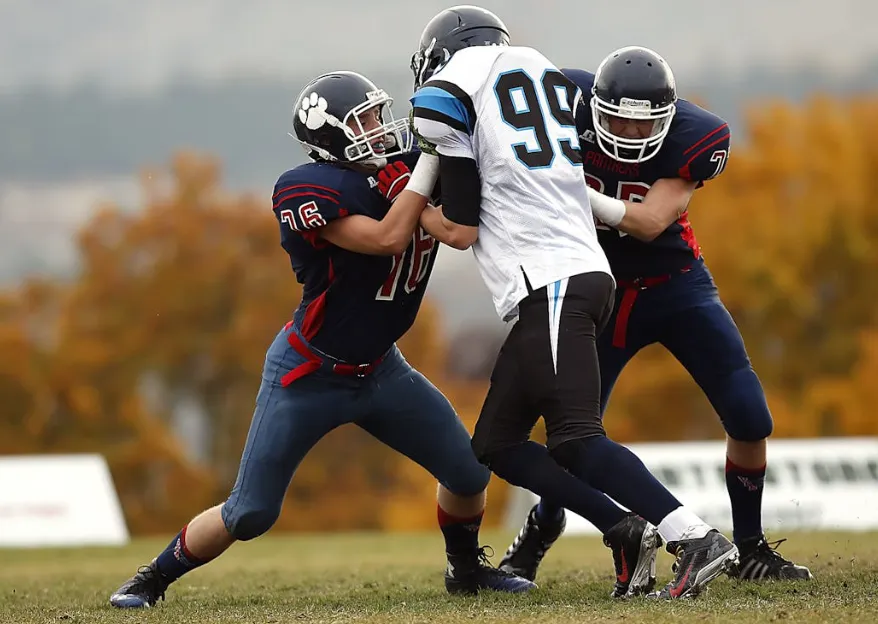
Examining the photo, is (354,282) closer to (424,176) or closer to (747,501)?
(424,176)

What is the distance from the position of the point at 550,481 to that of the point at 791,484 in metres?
8.09

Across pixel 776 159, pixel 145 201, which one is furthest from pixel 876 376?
pixel 145 201

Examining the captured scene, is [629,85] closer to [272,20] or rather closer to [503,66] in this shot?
[503,66]

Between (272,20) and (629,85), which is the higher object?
(272,20)

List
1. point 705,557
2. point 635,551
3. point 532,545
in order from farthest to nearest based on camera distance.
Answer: point 532,545, point 635,551, point 705,557

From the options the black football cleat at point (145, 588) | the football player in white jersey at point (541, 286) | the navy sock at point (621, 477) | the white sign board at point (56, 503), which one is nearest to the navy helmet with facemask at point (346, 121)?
the football player in white jersey at point (541, 286)

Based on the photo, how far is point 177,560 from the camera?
518cm

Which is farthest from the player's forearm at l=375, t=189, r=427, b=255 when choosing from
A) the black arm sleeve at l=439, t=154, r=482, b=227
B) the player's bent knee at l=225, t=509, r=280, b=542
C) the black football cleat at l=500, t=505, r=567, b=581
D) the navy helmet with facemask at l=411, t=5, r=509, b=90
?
the black football cleat at l=500, t=505, r=567, b=581

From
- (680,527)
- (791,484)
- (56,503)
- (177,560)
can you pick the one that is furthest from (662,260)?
(56,503)

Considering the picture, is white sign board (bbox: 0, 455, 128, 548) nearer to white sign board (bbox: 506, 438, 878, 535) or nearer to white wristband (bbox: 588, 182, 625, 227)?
white sign board (bbox: 506, 438, 878, 535)

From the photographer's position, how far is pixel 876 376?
23375 millimetres

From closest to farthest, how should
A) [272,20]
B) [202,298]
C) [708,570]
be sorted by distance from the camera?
[708,570], [202,298], [272,20]

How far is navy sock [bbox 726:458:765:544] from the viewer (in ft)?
17.7

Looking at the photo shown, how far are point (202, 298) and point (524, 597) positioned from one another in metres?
25.1
